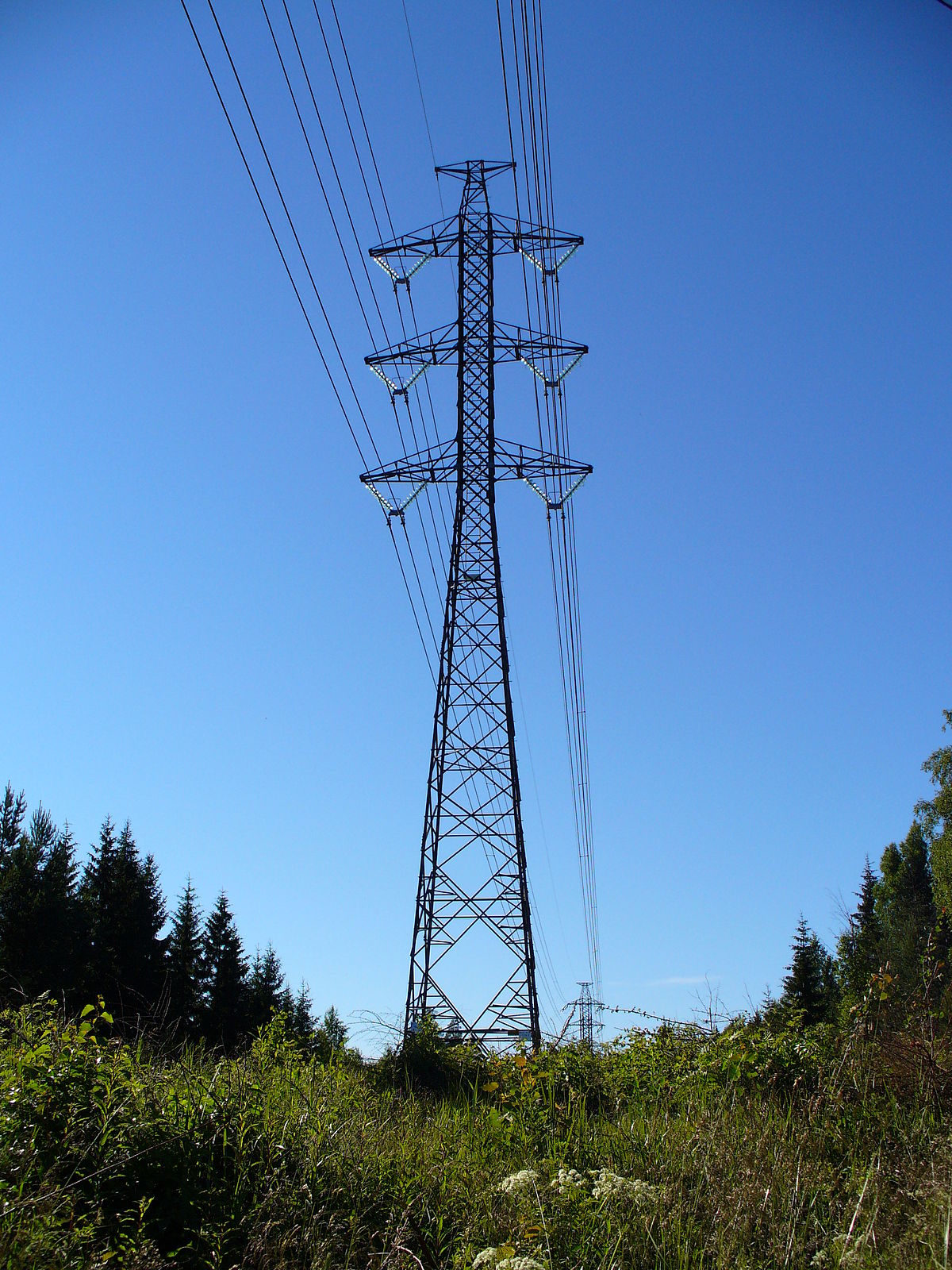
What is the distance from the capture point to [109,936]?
3428 cm

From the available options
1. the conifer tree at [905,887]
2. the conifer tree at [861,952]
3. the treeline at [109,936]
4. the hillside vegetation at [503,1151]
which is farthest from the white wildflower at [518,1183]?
the conifer tree at [905,887]

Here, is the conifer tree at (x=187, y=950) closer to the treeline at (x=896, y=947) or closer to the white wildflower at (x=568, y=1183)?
the treeline at (x=896, y=947)

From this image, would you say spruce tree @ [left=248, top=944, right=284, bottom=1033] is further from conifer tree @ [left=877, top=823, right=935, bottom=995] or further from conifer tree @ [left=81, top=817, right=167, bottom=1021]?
conifer tree @ [left=877, top=823, right=935, bottom=995]

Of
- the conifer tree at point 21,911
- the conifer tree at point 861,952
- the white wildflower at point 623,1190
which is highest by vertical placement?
the conifer tree at point 21,911

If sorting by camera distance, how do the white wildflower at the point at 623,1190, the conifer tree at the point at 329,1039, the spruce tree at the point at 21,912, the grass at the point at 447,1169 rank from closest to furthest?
1. the grass at the point at 447,1169
2. the white wildflower at the point at 623,1190
3. the conifer tree at the point at 329,1039
4. the spruce tree at the point at 21,912

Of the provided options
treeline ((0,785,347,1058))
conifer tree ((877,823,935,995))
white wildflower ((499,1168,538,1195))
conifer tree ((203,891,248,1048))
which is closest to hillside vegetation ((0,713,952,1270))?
white wildflower ((499,1168,538,1195))

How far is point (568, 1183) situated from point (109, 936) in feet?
111

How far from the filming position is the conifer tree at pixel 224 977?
3541 cm

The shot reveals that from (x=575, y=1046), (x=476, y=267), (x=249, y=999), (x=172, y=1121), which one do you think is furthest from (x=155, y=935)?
(x=172, y=1121)

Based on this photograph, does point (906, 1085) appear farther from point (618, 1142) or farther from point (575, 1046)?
point (575, 1046)

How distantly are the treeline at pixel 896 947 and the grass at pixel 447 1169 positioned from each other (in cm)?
66

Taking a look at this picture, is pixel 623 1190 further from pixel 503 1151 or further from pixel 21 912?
pixel 21 912

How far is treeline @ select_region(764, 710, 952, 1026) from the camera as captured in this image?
7.09m

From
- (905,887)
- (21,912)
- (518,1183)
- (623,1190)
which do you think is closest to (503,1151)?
(518,1183)
